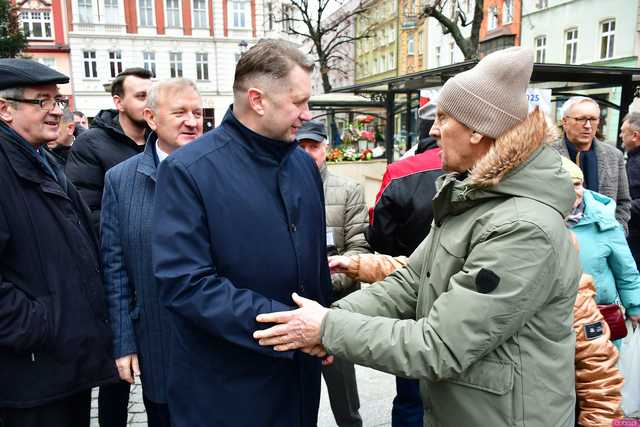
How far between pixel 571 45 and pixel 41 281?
26.5 meters

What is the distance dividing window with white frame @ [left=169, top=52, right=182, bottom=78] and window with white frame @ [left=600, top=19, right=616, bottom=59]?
29.3m

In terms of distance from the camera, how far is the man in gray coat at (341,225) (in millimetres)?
3207

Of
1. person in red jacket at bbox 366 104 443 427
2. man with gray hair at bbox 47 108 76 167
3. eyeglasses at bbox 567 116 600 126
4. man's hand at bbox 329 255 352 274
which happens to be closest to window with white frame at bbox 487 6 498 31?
eyeglasses at bbox 567 116 600 126

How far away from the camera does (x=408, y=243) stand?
2895mm

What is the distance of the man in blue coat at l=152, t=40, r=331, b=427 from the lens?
1.69 m

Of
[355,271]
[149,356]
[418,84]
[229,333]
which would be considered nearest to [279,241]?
[229,333]

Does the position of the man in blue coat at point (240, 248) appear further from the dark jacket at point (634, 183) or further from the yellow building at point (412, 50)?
the yellow building at point (412, 50)

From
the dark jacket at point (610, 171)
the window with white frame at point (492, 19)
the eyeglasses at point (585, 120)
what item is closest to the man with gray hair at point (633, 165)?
the dark jacket at point (610, 171)

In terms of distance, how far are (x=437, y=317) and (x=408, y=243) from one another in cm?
138

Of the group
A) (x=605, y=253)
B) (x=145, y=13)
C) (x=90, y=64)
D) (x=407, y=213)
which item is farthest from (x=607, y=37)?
(x=90, y=64)

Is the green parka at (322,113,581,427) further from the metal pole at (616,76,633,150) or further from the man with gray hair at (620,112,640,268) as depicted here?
the metal pole at (616,76,633,150)

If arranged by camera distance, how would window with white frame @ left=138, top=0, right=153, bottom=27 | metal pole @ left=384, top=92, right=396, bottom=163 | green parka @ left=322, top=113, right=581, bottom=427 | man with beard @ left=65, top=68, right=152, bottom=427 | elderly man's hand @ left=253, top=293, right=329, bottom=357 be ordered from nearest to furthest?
green parka @ left=322, top=113, right=581, bottom=427
elderly man's hand @ left=253, top=293, right=329, bottom=357
man with beard @ left=65, top=68, right=152, bottom=427
metal pole @ left=384, top=92, right=396, bottom=163
window with white frame @ left=138, top=0, right=153, bottom=27

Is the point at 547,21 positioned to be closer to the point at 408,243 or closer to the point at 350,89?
the point at 350,89

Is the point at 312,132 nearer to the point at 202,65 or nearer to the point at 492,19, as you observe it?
the point at 492,19
